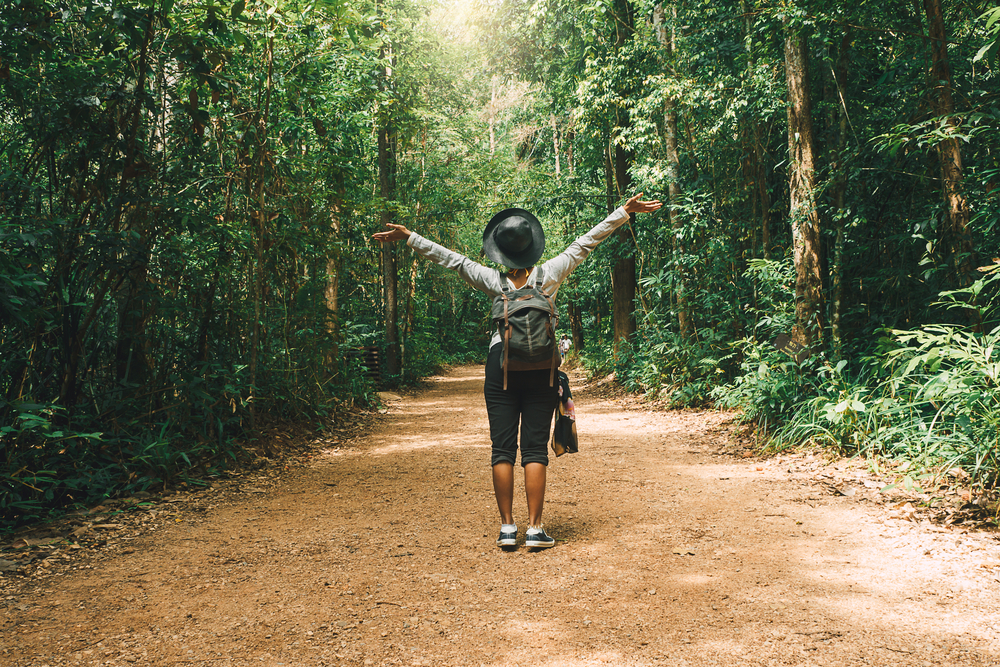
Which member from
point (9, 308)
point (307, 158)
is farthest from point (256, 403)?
point (9, 308)

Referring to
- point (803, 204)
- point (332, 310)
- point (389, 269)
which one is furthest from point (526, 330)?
point (389, 269)

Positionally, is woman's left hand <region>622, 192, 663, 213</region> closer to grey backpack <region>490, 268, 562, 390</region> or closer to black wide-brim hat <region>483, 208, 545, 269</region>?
black wide-brim hat <region>483, 208, 545, 269</region>

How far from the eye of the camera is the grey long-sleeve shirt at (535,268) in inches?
171

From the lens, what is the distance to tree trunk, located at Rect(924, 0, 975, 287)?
6.03 m

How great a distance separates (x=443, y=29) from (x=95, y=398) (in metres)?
19.6

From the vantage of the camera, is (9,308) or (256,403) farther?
(256,403)

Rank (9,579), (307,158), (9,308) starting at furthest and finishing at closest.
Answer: (307,158) < (9,308) < (9,579)

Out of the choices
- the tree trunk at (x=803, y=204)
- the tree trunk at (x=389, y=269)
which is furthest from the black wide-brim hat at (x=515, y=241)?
the tree trunk at (x=389, y=269)

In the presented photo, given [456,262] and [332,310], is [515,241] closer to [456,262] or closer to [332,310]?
[456,262]

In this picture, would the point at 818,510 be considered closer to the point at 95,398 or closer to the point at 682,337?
the point at 95,398

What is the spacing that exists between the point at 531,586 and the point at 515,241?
2.08 m

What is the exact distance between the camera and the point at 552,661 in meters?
2.77

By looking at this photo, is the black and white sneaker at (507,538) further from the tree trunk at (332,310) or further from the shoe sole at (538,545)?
the tree trunk at (332,310)

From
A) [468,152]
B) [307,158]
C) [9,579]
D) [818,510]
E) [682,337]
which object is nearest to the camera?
[9,579]
